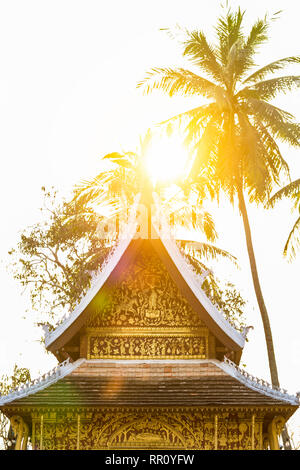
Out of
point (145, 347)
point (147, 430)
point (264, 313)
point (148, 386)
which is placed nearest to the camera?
point (147, 430)

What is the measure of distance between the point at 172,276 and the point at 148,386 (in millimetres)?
2298

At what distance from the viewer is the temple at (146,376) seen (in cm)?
1773

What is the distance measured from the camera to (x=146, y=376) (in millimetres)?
18516

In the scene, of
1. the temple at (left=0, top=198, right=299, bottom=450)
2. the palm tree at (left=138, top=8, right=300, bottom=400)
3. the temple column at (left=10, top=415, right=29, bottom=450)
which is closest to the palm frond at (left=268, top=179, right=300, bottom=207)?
the palm tree at (left=138, top=8, right=300, bottom=400)

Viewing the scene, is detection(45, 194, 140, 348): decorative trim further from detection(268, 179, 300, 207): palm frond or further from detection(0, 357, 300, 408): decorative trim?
detection(268, 179, 300, 207): palm frond

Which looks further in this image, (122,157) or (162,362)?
(122,157)

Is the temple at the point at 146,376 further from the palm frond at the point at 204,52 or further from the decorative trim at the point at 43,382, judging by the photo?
the palm frond at the point at 204,52

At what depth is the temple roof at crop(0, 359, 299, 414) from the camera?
695 inches

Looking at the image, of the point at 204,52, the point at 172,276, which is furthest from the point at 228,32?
the point at 172,276

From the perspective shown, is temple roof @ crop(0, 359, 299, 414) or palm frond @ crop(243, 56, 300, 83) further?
palm frond @ crop(243, 56, 300, 83)

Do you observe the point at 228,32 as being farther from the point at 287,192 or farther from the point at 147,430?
the point at 147,430

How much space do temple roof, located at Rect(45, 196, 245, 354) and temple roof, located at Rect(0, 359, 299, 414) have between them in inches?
23.4

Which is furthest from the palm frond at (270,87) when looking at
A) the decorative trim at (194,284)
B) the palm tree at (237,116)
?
the decorative trim at (194,284)

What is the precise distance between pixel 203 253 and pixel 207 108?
6620 millimetres
